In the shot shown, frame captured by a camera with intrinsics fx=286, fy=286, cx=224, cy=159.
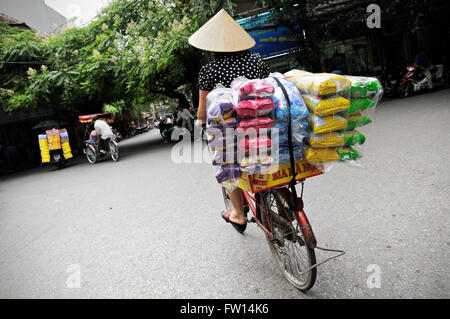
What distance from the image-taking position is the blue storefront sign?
12375 millimetres

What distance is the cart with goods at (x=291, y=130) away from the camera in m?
1.68

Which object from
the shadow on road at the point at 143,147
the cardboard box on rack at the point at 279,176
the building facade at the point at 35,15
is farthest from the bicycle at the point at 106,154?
the building facade at the point at 35,15

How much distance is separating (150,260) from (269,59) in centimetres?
1234

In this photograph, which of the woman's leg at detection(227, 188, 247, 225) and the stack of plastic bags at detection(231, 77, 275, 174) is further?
the woman's leg at detection(227, 188, 247, 225)

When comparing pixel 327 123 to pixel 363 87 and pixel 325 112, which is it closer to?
pixel 325 112

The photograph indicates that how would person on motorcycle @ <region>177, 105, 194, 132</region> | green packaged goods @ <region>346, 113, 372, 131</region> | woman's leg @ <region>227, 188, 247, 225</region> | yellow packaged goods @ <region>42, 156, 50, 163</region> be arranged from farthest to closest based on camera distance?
person on motorcycle @ <region>177, 105, 194, 132</region>, yellow packaged goods @ <region>42, 156, 50, 163</region>, woman's leg @ <region>227, 188, 247, 225</region>, green packaged goods @ <region>346, 113, 372, 131</region>

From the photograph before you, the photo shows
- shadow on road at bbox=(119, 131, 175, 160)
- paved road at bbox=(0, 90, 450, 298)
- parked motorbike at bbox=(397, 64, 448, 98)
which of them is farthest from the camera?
shadow on road at bbox=(119, 131, 175, 160)

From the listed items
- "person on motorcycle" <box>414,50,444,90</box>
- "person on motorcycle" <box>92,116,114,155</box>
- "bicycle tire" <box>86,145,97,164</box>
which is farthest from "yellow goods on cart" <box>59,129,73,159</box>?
"person on motorcycle" <box>414,50,444,90</box>

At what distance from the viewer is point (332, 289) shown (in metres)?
2.07

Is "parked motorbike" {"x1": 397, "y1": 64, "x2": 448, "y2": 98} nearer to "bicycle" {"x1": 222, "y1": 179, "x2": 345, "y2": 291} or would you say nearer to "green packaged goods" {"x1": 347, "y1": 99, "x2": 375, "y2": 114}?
"green packaged goods" {"x1": 347, "y1": 99, "x2": 375, "y2": 114}

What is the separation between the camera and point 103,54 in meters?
11.0

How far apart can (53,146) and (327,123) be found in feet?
41.0
